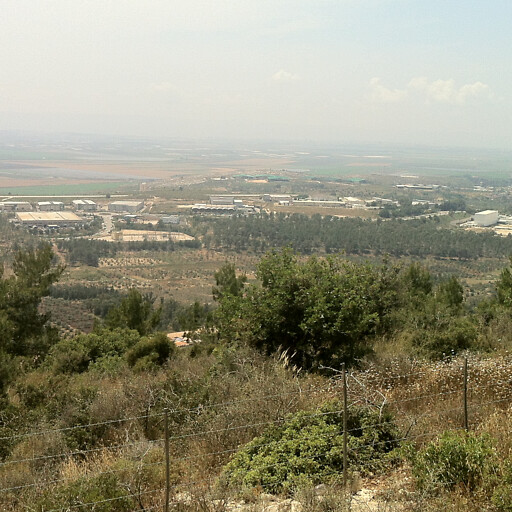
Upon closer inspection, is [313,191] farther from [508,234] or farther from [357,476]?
[357,476]

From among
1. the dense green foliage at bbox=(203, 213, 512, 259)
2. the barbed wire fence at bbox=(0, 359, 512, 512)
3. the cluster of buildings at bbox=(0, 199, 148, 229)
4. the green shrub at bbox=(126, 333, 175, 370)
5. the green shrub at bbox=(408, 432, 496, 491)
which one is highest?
the green shrub at bbox=(408, 432, 496, 491)

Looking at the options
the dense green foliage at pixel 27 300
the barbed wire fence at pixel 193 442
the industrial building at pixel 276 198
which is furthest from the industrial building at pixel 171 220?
the barbed wire fence at pixel 193 442

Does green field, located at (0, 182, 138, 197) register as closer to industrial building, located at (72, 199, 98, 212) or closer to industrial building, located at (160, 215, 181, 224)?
industrial building, located at (72, 199, 98, 212)

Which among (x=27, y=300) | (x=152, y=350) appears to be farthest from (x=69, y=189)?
(x=152, y=350)

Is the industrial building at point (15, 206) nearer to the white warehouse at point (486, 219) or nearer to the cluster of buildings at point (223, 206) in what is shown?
the cluster of buildings at point (223, 206)

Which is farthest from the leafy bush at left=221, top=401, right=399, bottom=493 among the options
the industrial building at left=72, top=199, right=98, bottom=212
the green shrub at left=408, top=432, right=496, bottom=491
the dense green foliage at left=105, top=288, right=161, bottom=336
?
the industrial building at left=72, top=199, right=98, bottom=212

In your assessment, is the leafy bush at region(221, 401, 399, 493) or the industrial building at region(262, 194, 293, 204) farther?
the industrial building at region(262, 194, 293, 204)
